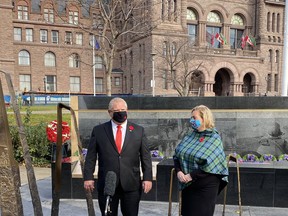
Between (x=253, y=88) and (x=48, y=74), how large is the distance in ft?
131

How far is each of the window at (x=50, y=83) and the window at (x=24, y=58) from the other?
4.63 meters

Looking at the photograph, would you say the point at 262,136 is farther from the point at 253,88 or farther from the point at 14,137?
the point at 253,88

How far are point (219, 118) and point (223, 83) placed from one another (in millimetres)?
44949

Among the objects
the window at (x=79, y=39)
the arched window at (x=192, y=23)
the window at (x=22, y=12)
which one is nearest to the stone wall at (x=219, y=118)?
the arched window at (x=192, y=23)

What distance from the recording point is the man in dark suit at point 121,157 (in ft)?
11.5

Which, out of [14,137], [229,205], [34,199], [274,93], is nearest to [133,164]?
[34,199]

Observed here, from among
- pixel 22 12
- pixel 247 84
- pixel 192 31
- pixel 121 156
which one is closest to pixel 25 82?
pixel 22 12

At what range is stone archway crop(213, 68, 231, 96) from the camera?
4976 centimetres

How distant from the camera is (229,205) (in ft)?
18.8

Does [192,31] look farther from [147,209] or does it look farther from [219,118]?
[147,209]

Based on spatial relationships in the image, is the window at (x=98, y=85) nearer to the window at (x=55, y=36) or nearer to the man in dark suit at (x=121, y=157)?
the window at (x=55, y=36)

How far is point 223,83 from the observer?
2004 inches

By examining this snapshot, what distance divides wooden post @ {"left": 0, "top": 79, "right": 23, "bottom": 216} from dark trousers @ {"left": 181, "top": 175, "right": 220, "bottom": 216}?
2.04 meters

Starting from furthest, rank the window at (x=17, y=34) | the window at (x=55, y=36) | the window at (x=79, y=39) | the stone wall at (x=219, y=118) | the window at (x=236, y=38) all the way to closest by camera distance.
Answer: the window at (x=79, y=39), the window at (x=55, y=36), the window at (x=236, y=38), the window at (x=17, y=34), the stone wall at (x=219, y=118)
